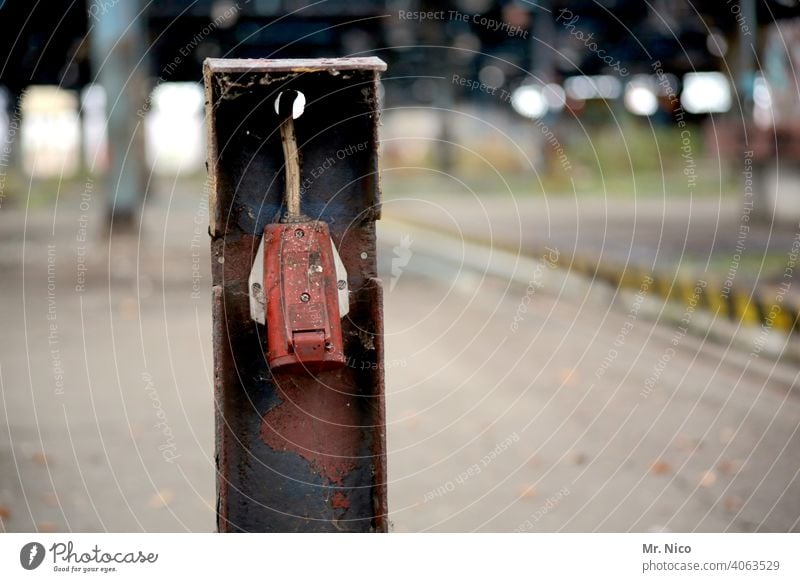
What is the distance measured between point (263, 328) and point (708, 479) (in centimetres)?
290

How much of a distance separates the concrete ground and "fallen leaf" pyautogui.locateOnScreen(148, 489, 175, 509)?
0.01 meters

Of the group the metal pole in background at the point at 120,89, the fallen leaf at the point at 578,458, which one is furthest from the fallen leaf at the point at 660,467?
the metal pole in background at the point at 120,89

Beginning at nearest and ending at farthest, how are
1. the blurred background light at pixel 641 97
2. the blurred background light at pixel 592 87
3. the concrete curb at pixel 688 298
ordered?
the concrete curb at pixel 688 298 → the blurred background light at pixel 641 97 → the blurred background light at pixel 592 87

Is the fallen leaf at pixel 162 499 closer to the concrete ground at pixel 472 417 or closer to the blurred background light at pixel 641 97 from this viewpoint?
the concrete ground at pixel 472 417

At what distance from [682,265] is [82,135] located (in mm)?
22663

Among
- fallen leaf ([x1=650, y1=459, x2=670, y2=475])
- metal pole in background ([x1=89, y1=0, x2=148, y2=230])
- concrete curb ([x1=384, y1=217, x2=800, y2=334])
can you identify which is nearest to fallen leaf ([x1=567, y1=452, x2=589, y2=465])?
fallen leaf ([x1=650, y1=459, x2=670, y2=475])

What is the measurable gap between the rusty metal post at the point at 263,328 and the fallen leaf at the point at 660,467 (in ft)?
8.86

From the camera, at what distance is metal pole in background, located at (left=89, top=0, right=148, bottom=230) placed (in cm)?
1330

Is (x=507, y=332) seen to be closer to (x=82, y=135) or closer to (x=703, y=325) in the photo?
(x=703, y=325)

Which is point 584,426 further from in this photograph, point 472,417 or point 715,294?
point 715,294

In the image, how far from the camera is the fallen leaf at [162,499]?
14.1ft

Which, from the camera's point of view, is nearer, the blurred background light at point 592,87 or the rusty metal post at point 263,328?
the rusty metal post at point 263,328

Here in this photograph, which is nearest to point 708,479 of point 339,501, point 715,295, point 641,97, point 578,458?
point 578,458

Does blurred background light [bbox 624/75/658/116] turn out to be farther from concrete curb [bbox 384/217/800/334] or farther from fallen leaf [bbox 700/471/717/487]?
fallen leaf [bbox 700/471/717/487]
